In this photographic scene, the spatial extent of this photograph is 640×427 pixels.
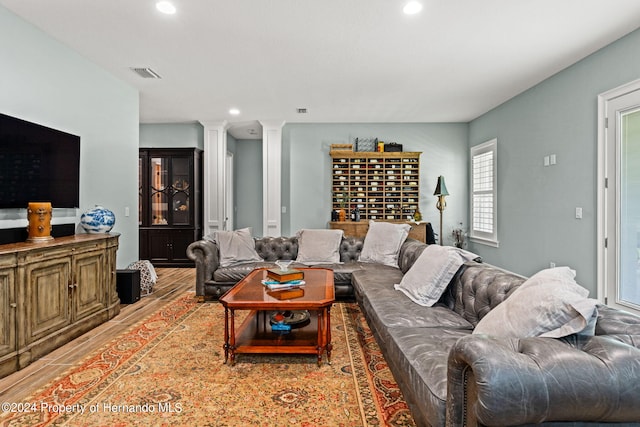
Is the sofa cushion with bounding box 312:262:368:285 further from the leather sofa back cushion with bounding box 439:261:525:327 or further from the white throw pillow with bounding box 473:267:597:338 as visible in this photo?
the white throw pillow with bounding box 473:267:597:338

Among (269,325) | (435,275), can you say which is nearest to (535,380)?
(435,275)

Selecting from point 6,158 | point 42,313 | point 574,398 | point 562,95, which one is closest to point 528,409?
point 574,398

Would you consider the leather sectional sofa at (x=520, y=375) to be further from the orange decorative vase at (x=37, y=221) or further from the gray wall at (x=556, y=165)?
the orange decorative vase at (x=37, y=221)

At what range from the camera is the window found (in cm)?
580

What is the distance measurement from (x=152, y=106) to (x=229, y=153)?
208 centimetres

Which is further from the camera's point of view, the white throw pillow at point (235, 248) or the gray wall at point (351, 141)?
the gray wall at point (351, 141)

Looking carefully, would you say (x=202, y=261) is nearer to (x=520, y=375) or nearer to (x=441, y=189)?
(x=520, y=375)

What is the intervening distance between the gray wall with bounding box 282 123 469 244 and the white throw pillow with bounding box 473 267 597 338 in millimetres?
5169

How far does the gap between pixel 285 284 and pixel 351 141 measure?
4388 millimetres

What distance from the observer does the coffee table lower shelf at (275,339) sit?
246cm

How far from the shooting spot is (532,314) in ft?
4.67

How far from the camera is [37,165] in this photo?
3127 mm

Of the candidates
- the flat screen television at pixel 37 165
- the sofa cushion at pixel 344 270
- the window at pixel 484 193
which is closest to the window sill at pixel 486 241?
the window at pixel 484 193

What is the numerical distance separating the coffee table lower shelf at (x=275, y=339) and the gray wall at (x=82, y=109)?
82.6 inches
